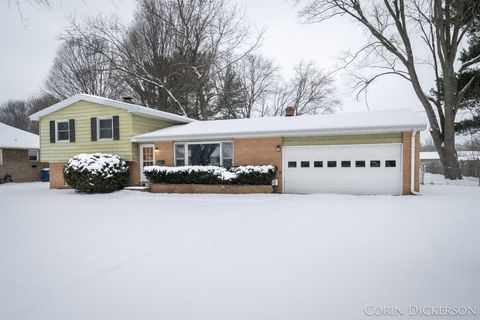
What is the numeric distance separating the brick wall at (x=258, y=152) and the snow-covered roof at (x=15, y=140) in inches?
697

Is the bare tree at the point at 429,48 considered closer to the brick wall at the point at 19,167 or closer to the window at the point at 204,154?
the window at the point at 204,154

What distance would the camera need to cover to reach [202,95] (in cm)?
2378

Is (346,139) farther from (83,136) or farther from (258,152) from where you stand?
(83,136)

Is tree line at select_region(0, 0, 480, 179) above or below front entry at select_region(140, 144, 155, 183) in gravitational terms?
above

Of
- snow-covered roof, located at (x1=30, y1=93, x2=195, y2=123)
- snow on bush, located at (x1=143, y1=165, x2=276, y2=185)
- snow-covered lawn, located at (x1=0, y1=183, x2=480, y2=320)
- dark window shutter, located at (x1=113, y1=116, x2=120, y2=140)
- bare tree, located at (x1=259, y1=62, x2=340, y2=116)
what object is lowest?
snow-covered lawn, located at (x1=0, y1=183, x2=480, y2=320)

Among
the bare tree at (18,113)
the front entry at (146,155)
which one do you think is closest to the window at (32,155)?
the front entry at (146,155)

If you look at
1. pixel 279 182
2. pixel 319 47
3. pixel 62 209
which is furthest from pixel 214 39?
pixel 62 209

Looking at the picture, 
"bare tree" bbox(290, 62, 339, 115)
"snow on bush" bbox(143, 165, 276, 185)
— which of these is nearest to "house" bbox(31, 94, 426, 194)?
"snow on bush" bbox(143, 165, 276, 185)

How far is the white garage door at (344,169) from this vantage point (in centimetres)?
1088

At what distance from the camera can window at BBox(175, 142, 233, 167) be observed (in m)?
13.1

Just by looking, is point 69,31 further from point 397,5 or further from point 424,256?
point 424,256

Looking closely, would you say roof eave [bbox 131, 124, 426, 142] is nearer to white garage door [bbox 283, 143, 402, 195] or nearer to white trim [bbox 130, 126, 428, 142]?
white trim [bbox 130, 126, 428, 142]

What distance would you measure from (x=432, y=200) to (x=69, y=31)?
25.4 metres

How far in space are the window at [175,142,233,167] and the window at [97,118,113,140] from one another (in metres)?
3.72
